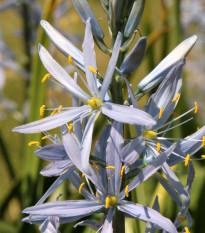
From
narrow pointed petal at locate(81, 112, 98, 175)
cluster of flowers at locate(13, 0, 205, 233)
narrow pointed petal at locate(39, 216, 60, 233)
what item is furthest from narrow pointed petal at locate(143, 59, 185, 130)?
narrow pointed petal at locate(39, 216, 60, 233)

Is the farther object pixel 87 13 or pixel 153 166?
pixel 87 13

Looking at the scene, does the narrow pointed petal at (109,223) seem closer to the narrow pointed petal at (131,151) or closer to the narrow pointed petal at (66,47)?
the narrow pointed petal at (131,151)

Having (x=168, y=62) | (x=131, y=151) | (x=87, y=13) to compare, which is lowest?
(x=131, y=151)

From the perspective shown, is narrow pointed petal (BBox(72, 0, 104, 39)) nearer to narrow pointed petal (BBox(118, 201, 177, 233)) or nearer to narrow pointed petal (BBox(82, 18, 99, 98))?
narrow pointed petal (BBox(82, 18, 99, 98))

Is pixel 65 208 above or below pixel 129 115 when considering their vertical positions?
below

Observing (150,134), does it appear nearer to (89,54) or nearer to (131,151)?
(131,151)

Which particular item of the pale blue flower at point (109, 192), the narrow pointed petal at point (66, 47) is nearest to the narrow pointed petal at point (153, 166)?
the pale blue flower at point (109, 192)

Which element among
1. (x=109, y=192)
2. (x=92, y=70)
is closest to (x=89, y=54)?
(x=92, y=70)
